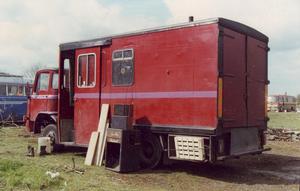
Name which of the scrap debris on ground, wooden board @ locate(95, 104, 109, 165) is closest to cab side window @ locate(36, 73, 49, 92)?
wooden board @ locate(95, 104, 109, 165)

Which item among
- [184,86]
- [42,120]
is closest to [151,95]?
[184,86]

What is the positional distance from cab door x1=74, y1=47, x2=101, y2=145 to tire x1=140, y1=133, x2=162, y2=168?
1.66m

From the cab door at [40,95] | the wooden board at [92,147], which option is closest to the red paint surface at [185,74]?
the wooden board at [92,147]

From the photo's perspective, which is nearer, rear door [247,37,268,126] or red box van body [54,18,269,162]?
red box van body [54,18,269,162]

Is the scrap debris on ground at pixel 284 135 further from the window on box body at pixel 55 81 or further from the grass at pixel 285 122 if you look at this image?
the window on box body at pixel 55 81

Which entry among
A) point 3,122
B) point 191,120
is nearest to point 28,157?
point 191,120

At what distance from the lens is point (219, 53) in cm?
902

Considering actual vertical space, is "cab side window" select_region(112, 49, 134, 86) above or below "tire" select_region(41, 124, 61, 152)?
above

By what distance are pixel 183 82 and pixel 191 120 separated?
0.85 meters

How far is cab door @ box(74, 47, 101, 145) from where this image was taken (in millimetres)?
11703

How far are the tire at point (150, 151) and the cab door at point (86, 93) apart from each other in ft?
5.45

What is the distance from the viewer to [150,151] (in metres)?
10.7

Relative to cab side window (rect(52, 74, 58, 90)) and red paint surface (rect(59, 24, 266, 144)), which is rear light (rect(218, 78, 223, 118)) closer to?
red paint surface (rect(59, 24, 266, 144))

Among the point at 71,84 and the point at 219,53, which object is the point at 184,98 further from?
the point at 71,84
